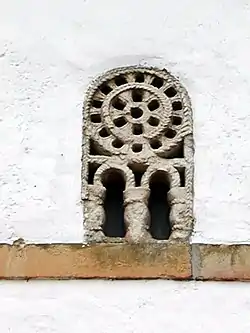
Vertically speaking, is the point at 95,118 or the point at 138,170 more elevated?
the point at 95,118

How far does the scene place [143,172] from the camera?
14.5 ft

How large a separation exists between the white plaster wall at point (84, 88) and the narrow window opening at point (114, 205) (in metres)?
0.12

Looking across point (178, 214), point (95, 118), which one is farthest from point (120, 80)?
point (178, 214)

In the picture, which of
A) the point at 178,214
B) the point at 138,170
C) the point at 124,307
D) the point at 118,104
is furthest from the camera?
the point at 118,104

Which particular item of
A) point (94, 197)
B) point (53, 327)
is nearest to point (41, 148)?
point (94, 197)

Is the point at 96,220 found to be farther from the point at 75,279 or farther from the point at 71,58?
the point at 71,58

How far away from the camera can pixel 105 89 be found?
4551 mm

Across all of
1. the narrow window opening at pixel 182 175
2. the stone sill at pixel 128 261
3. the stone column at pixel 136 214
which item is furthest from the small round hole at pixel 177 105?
the stone sill at pixel 128 261

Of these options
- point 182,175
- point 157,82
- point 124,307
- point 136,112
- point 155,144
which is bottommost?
point 124,307

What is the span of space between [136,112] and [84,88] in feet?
0.65

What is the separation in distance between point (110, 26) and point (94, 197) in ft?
2.12

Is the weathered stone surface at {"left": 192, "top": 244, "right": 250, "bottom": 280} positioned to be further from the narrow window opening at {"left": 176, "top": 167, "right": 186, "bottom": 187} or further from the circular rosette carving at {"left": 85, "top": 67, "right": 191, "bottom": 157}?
the circular rosette carving at {"left": 85, "top": 67, "right": 191, "bottom": 157}

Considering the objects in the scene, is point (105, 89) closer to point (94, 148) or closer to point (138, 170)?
point (94, 148)

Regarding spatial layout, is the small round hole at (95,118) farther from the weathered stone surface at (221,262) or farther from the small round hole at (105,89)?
the weathered stone surface at (221,262)
